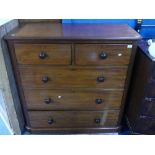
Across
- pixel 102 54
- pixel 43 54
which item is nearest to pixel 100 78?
pixel 102 54

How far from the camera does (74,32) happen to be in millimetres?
1170

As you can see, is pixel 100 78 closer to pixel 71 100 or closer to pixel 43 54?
pixel 71 100

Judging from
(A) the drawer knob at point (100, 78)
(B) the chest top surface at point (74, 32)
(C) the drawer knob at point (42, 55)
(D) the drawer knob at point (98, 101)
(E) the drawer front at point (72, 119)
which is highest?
(B) the chest top surface at point (74, 32)

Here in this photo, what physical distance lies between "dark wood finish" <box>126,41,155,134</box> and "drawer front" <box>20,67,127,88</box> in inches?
4.9

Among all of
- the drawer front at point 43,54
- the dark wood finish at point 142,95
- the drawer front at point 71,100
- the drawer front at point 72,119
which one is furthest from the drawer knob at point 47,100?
the dark wood finish at point 142,95

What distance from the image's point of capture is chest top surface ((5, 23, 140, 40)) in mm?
1080

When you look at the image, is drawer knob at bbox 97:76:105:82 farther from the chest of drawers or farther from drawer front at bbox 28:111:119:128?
drawer front at bbox 28:111:119:128

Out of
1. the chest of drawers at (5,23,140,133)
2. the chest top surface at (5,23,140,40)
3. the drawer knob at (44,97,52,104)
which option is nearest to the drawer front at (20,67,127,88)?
the chest of drawers at (5,23,140,133)

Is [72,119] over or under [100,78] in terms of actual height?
under

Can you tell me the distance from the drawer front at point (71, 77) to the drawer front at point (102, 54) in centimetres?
7

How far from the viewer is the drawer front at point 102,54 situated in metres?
1.10

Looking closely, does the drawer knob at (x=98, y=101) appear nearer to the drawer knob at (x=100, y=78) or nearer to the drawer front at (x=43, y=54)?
the drawer knob at (x=100, y=78)

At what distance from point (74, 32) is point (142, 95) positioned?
67cm
